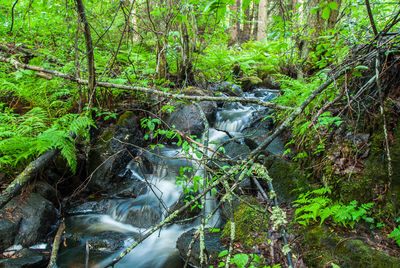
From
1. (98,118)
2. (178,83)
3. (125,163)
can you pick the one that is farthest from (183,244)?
(178,83)

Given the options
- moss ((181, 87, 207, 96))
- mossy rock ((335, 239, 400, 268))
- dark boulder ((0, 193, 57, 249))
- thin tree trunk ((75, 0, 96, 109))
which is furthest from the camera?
moss ((181, 87, 207, 96))

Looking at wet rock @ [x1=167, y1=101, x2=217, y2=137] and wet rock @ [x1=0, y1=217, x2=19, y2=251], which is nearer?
wet rock @ [x1=0, y1=217, x2=19, y2=251]

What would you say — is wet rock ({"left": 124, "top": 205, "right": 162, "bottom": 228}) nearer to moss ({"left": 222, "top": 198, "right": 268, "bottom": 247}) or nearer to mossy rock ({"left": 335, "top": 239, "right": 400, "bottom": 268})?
moss ({"left": 222, "top": 198, "right": 268, "bottom": 247})

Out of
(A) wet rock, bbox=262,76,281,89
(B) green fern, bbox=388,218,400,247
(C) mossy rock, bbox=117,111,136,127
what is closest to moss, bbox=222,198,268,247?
(B) green fern, bbox=388,218,400,247

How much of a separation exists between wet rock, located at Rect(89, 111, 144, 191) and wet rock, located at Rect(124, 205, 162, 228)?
0.99 m

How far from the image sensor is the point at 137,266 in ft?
13.1

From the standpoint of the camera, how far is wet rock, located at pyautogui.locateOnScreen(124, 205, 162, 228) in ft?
15.4

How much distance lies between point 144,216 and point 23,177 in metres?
2.57

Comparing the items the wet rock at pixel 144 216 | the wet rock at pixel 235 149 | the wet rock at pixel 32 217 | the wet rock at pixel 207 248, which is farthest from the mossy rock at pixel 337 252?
the wet rock at pixel 32 217

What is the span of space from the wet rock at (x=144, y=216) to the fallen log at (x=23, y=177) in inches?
84.1

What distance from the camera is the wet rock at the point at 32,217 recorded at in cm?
381

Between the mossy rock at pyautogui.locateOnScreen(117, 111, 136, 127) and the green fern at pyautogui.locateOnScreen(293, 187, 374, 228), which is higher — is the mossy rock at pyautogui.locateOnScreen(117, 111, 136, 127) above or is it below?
above

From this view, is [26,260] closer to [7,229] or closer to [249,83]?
[7,229]

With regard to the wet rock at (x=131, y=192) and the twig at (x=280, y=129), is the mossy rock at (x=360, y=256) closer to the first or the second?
the twig at (x=280, y=129)
